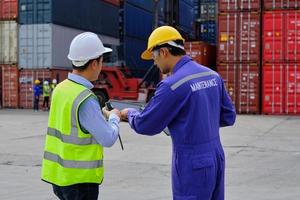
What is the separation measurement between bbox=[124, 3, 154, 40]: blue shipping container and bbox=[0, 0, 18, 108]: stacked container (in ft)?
36.0

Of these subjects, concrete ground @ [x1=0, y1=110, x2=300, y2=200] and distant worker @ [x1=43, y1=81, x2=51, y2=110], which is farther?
distant worker @ [x1=43, y1=81, x2=51, y2=110]

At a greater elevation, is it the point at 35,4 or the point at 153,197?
the point at 35,4

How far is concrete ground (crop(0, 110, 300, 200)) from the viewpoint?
733 centimetres

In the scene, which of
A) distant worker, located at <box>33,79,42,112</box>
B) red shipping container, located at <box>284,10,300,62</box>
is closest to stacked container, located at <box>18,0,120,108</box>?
distant worker, located at <box>33,79,42,112</box>

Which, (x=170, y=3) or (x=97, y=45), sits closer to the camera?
(x=97, y=45)

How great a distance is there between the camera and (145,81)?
85.9 ft

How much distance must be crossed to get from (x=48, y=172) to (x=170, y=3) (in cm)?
3017

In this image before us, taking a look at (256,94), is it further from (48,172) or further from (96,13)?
(48,172)

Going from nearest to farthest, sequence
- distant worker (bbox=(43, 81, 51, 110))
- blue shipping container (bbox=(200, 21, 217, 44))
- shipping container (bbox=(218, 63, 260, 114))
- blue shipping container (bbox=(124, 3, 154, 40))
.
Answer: shipping container (bbox=(218, 63, 260, 114)) < distant worker (bbox=(43, 81, 51, 110)) < blue shipping container (bbox=(124, 3, 154, 40)) < blue shipping container (bbox=(200, 21, 217, 44))

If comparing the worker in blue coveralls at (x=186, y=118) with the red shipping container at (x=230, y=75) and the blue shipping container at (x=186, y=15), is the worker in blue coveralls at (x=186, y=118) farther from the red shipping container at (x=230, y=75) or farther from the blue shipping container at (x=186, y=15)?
the blue shipping container at (x=186, y=15)

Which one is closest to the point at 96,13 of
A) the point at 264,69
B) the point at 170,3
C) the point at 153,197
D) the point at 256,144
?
the point at 170,3

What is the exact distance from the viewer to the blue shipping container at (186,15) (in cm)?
4944

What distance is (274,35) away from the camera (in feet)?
79.3

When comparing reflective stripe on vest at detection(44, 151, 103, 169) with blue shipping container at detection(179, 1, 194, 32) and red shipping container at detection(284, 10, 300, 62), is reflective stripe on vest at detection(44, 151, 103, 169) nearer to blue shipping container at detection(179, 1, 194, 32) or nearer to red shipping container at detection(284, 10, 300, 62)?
red shipping container at detection(284, 10, 300, 62)
